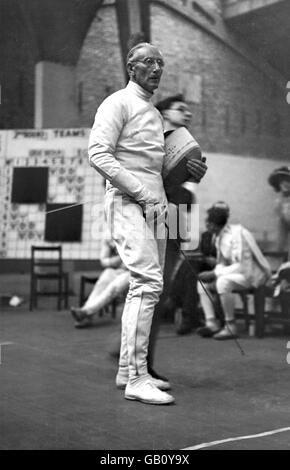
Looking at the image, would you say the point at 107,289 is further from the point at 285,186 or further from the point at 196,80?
the point at 196,80

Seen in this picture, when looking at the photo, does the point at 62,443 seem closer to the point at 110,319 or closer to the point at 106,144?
the point at 106,144

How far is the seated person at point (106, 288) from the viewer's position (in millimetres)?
6055

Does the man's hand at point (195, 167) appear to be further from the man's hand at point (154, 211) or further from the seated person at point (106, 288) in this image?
the seated person at point (106, 288)

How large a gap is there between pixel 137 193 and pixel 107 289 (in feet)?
10.6

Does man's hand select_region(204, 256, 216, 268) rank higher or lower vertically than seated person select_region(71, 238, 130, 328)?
higher

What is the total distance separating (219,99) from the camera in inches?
301

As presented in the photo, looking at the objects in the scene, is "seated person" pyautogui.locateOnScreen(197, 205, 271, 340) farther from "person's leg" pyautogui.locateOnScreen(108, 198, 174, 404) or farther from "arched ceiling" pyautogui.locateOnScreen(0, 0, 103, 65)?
"person's leg" pyautogui.locateOnScreen(108, 198, 174, 404)

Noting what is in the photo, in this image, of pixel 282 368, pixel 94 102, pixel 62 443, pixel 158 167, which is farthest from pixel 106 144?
pixel 94 102

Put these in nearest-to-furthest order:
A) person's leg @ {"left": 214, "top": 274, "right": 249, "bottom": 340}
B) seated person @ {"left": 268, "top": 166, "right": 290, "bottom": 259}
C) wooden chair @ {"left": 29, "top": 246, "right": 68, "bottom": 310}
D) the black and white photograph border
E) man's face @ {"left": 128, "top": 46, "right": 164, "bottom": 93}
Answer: the black and white photograph border → man's face @ {"left": 128, "top": 46, "right": 164, "bottom": 93} → person's leg @ {"left": 214, "top": 274, "right": 249, "bottom": 340} → seated person @ {"left": 268, "top": 166, "right": 290, "bottom": 259} → wooden chair @ {"left": 29, "top": 246, "right": 68, "bottom": 310}

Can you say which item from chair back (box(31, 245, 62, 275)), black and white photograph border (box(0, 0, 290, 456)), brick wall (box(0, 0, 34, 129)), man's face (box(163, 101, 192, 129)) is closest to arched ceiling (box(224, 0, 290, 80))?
black and white photograph border (box(0, 0, 290, 456))

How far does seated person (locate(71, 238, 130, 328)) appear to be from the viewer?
605 centimetres

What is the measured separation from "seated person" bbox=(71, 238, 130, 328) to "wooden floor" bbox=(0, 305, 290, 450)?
2.00ft

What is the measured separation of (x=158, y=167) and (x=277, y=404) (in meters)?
1.23

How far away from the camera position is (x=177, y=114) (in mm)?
3838
